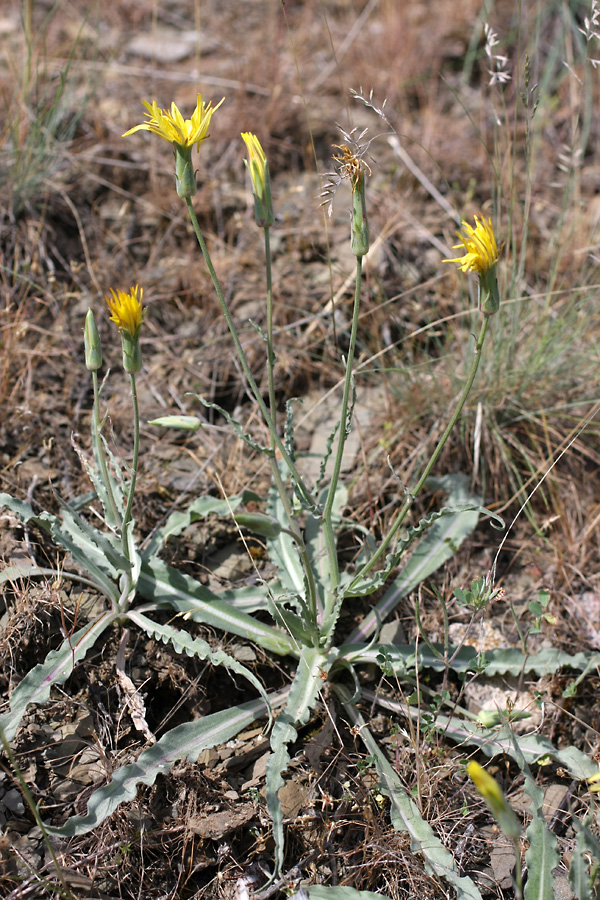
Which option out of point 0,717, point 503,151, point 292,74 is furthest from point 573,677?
point 292,74

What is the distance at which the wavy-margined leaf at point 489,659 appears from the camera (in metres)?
2.15

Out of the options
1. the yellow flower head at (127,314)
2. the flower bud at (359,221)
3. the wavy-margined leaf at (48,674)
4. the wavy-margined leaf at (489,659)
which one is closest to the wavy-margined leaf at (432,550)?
the wavy-margined leaf at (489,659)

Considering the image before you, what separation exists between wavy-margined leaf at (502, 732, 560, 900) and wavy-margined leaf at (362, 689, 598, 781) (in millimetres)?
146

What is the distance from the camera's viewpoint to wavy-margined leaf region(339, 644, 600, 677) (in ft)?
7.06

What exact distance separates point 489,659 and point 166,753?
1.04m

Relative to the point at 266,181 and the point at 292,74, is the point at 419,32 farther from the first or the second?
the point at 266,181

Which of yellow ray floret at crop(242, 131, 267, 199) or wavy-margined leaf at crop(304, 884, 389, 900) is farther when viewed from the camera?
wavy-margined leaf at crop(304, 884, 389, 900)

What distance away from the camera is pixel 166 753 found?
1.86 metres

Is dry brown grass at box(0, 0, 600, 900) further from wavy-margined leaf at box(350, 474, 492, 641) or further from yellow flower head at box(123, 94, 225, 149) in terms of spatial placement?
yellow flower head at box(123, 94, 225, 149)

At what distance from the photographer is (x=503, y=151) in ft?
12.4

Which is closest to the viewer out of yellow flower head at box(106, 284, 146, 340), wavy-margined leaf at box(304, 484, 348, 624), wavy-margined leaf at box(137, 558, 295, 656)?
yellow flower head at box(106, 284, 146, 340)

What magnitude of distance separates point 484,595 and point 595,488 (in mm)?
1152

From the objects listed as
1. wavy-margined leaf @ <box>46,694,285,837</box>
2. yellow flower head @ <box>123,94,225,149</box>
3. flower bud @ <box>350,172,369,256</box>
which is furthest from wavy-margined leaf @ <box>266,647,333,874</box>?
yellow flower head @ <box>123,94,225,149</box>

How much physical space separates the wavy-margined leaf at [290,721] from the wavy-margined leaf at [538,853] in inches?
21.2
